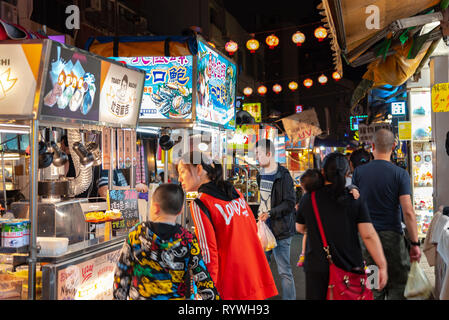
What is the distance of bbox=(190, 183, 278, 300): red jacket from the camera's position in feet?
12.8

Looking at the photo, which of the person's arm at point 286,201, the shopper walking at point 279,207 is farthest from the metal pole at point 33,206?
the person's arm at point 286,201

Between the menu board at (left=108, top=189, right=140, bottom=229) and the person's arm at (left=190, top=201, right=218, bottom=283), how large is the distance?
1.79 m

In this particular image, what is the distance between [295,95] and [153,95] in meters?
47.4

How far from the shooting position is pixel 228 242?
4.00 meters

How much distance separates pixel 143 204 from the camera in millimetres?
6977

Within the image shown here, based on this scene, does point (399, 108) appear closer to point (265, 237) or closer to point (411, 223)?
point (265, 237)

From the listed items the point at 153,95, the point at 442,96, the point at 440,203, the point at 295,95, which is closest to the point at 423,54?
the point at 442,96

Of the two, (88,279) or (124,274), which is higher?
(124,274)

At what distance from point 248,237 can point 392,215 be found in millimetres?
1993

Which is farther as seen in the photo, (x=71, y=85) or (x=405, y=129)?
(x=405, y=129)

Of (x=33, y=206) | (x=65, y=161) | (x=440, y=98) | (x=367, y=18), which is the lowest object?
(x=33, y=206)

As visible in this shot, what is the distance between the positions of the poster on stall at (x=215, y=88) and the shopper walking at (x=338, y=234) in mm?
2853

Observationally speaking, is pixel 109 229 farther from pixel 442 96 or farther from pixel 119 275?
pixel 442 96

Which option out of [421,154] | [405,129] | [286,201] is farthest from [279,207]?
[421,154]
